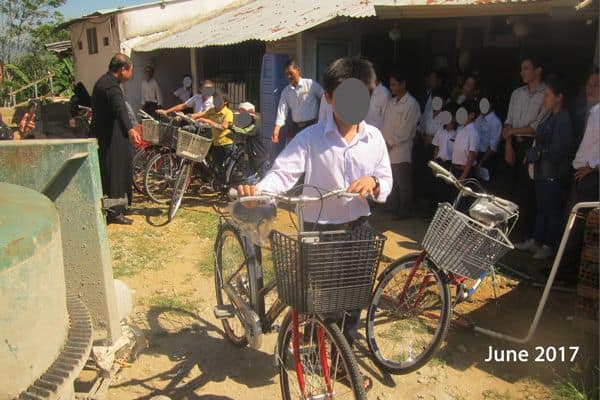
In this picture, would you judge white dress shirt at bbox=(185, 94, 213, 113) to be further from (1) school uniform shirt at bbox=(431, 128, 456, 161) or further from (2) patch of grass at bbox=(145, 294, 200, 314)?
(2) patch of grass at bbox=(145, 294, 200, 314)

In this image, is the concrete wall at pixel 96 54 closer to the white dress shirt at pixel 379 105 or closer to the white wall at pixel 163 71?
the white wall at pixel 163 71

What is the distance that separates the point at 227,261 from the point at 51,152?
1.40 metres

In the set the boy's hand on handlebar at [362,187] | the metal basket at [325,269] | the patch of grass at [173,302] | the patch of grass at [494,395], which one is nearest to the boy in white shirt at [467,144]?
the patch of grass at [494,395]

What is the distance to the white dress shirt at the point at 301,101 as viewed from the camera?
7.09m

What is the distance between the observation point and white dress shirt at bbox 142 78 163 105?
1173cm

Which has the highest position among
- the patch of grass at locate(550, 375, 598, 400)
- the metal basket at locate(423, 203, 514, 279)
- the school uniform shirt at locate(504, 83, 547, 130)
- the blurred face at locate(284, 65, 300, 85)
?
the blurred face at locate(284, 65, 300, 85)

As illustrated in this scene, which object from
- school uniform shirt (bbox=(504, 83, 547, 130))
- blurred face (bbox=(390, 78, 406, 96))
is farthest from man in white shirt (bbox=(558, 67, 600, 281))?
blurred face (bbox=(390, 78, 406, 96))

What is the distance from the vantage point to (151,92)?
462 inches

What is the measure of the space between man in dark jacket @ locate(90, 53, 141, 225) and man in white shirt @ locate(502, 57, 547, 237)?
14.1ft

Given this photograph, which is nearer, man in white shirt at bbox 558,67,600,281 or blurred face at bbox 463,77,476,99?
man in white shirt at bbox 558,67,600,281

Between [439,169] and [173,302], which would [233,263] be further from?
[439,169]

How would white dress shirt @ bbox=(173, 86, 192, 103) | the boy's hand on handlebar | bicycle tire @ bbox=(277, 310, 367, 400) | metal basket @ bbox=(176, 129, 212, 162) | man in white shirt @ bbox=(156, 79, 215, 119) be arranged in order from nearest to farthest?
bicycle tire @ bbox=(277, 310, 367, 400), the boy's hand on handlebar, metal basket @ bbox=(176, 129, 212, 162), man in white shirt @ bbox=(156, 79, 215, 119), white dress shirt @ bbox=(173, 86, 192, 103)

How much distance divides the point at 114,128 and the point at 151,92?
248 inches

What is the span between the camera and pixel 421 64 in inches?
338
